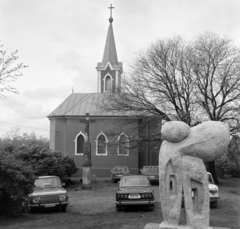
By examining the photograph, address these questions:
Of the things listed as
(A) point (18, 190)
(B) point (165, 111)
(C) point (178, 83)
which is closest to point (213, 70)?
(C) point (178, 83)

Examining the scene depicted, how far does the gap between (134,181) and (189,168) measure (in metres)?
6.05

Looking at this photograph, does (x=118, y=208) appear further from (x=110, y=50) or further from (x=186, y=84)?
(x=110, y=50)

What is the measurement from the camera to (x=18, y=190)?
1157 cm

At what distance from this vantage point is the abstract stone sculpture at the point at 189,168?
7.94 m

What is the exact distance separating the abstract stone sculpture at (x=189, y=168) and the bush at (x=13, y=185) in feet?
18.6

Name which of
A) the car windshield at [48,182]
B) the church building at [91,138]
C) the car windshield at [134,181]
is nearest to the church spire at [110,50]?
the church building at [91,138]

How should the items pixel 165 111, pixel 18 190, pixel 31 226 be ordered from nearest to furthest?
1. pixel 31 226
2. pixel 18 190
3. pixel 165 111

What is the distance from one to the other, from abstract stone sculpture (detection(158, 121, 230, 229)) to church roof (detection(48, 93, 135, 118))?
25824 millimetres

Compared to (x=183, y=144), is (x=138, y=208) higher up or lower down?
lower down

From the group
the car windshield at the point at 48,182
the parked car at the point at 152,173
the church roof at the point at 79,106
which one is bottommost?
the parked car at the point at 152,173

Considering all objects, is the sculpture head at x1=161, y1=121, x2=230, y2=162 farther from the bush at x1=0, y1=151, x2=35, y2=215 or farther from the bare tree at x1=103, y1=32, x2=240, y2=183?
the bare tree at x1=103, y1=32, x2=240, y2=183

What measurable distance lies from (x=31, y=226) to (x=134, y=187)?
14.4ft

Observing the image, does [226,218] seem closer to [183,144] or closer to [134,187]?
[134,187]

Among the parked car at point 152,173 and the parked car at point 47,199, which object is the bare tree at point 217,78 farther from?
the parked car at point 47,199
